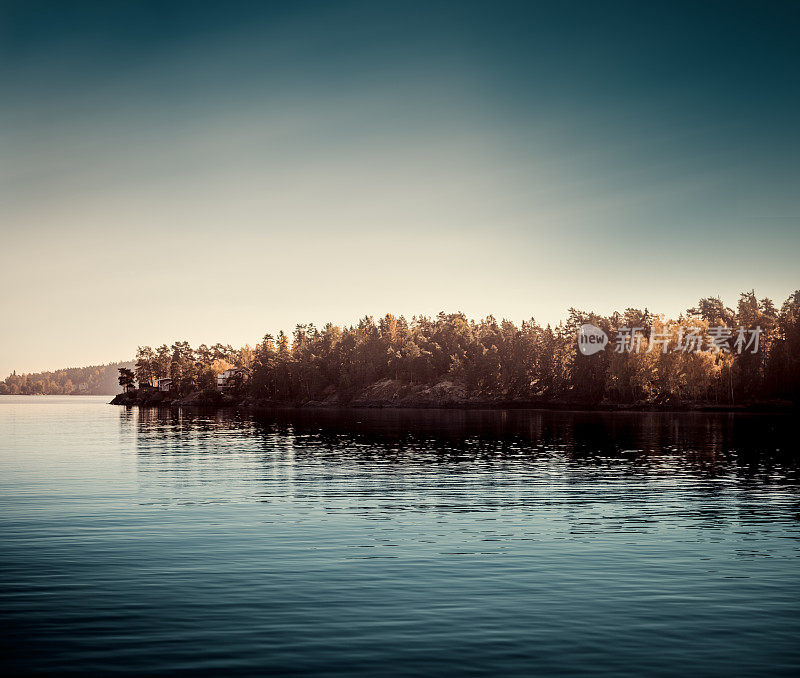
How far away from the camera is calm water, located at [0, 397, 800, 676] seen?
15961 mm

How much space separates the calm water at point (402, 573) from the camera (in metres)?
16.0

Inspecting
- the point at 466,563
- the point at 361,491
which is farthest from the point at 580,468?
the point at 466,563

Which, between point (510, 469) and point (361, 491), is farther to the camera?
point (510, 469)

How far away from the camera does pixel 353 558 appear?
83.8ft

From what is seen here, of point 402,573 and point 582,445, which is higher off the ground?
point 402,573

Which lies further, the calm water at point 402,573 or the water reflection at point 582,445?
the water reflection at point 582,445

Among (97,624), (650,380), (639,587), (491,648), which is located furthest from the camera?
(650,380)

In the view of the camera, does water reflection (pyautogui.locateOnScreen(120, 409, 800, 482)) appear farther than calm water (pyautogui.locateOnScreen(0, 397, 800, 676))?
Yes

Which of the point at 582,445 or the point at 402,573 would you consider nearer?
the point at 402,573

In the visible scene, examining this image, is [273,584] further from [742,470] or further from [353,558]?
[742,470]

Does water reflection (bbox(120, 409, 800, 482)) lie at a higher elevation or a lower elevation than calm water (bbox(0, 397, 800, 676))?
lower

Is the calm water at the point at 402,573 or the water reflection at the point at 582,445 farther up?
the calm water at the point at 402,573

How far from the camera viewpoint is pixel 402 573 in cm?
2331

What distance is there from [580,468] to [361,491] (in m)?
22.1
